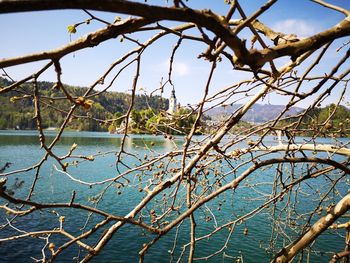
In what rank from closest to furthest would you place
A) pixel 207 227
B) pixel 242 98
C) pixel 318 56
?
pixel 318 56 → pixel 242 98 → pixel 207 227

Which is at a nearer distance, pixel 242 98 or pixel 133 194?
pixel 242 98

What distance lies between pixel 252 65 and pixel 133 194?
19.2 meters

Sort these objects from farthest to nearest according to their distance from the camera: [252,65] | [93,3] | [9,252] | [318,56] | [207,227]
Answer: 1. [207,227]
2. [9,252]
3. [318,56]
4. [252,65]
5. [93,3]

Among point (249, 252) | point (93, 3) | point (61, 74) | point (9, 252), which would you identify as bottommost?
point (9, 252)

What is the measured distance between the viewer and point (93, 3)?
866mm

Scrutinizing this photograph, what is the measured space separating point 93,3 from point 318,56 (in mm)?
2533

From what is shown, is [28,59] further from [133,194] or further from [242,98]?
[133,194]

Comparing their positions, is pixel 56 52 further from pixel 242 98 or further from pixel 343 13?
pixel 242 98

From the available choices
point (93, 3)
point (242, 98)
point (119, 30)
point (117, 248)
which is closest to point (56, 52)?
point (119, 30)

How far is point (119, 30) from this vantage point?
1.28 m

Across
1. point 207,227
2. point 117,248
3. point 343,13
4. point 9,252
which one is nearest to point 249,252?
point 207,227

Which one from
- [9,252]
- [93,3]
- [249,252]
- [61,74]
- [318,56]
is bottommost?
[9,252]

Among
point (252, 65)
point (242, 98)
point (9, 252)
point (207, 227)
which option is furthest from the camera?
point (207, 227)

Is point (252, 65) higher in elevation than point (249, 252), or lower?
higher
